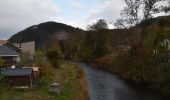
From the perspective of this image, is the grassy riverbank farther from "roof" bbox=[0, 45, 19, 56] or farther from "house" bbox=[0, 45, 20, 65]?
"roof" bbox=[0, 45, 19, 56]

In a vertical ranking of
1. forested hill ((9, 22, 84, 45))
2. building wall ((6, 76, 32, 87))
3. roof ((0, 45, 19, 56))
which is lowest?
building wall ((6, 76, 32, 87))

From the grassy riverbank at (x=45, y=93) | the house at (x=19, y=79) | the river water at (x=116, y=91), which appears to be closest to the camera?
the grassy riverbank at (x=45, y=93)

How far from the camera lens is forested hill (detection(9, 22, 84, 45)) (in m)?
135

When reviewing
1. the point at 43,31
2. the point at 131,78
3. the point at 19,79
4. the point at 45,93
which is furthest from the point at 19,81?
the point at 43,31

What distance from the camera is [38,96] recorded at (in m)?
25.7

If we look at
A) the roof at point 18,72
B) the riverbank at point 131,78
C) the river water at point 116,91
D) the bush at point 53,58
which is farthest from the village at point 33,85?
the bush at point 53,58

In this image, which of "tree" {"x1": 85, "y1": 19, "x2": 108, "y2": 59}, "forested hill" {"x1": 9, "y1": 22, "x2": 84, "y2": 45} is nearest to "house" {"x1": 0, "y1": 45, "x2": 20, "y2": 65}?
"tree" {"x1": 85, "y1": 19, "x2": 108, "y2": 59}

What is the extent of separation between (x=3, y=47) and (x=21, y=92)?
21436 mm

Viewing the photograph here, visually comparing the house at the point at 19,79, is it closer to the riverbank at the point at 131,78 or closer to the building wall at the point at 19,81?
the building wall at the point at 19,81

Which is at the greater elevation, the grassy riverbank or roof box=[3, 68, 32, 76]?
roof box=[3, 68, 32, 76]

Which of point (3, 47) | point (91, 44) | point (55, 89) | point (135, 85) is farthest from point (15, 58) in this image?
point (91, 44)

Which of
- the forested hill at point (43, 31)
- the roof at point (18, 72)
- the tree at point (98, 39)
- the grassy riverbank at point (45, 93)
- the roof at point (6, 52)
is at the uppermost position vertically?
the forested hill at point (43, 31)

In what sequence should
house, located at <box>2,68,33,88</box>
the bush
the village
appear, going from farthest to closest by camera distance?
the bush < house, located at <box>2,68,33,88</box> < the village

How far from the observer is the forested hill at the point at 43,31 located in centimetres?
13535
